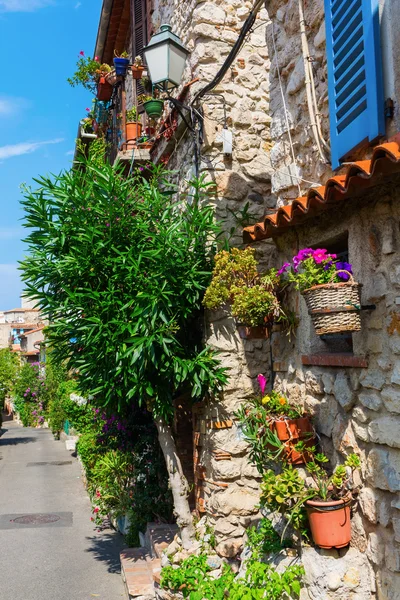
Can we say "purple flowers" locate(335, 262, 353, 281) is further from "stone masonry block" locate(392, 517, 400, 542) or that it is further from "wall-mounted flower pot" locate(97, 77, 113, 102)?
"wall-mounted flower pot" locate(97, 77, 113, 102)

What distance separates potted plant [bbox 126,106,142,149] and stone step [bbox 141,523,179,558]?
5.89 m

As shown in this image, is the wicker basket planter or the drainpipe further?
A: the drainpipe

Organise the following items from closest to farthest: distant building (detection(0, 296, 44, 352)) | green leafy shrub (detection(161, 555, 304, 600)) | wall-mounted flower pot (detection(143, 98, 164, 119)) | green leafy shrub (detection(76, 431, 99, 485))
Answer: green leafy shrub (detection(161, 555, 304, 600)) → wall-mounted flower pot (detection(143, 98, 164, 119)) → green leafy shrub (detection(76, 431, 99, 485)) → distant building (detection(0, 296, 44, 352))

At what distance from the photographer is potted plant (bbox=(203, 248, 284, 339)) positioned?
500cm

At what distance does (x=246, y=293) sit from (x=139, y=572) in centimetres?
390

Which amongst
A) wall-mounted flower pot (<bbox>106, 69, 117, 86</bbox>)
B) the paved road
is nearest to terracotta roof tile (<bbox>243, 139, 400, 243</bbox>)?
the paved road

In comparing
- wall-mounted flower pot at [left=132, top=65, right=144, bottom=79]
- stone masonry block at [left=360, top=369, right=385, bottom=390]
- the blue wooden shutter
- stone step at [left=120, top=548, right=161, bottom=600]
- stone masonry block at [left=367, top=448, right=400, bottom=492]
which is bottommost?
stone step at [left=120, top=548, right=161, bottom=600]

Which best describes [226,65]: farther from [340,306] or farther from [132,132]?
[132,132]

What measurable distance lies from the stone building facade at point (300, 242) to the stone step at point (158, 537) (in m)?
0.93

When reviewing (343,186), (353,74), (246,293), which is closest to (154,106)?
(246,293)

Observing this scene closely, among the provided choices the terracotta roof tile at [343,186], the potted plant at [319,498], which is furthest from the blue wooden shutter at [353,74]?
the potted plant at [319,498]

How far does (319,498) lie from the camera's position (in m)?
4.05

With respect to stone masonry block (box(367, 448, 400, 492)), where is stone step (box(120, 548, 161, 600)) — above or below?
below

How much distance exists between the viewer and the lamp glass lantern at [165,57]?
6219mm
